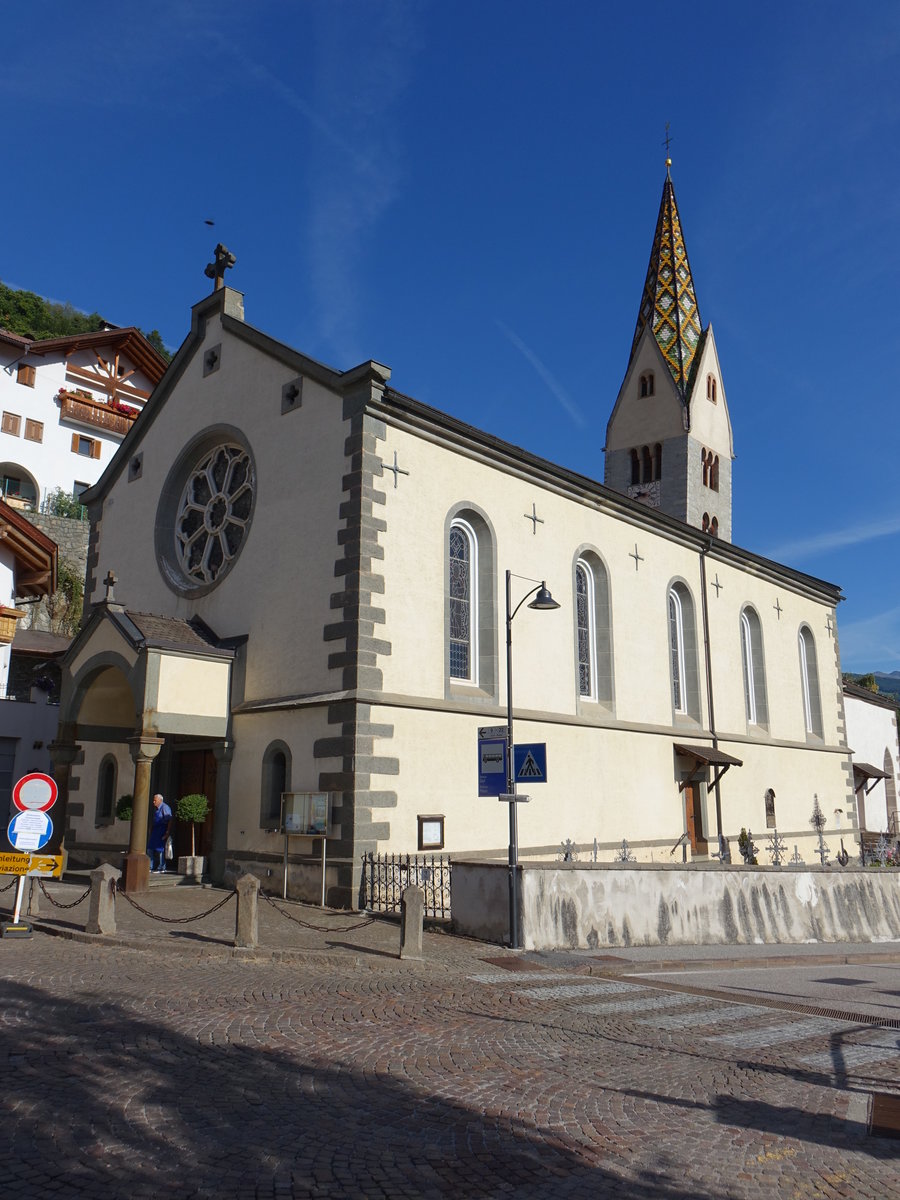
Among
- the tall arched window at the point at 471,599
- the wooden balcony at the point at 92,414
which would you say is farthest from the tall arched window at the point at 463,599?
the wooden balcony at the point at 92,414

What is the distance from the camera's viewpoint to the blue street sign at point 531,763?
1432cm

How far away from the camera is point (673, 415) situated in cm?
4084

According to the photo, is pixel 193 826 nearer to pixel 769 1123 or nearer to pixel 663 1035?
pixel 663 1035

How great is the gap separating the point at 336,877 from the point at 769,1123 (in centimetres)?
1028

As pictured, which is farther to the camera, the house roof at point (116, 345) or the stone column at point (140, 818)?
the house roof at point (116, 345)

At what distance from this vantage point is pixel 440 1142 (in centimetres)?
598

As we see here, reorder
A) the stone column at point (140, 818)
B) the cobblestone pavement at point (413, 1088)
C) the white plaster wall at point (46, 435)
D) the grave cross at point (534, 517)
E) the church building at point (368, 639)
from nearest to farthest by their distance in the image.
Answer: the cobblestone pavement at point (413, 1088)
the stone column at point (140, 818)
the church building at point (368, 639)
the grave cross at point (534, 517)
the white plaster wall at point (46, 435)

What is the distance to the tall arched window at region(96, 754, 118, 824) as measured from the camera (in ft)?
70.3

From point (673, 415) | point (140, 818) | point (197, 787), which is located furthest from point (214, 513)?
point (673, 415)

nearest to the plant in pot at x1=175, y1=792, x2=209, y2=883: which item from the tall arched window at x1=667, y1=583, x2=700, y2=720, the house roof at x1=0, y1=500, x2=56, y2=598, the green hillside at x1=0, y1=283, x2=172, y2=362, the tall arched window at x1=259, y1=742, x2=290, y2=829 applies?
the tall arched window at x1=259, y1=742, x2=290, y2=829

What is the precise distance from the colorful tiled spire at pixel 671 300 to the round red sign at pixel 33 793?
109ft

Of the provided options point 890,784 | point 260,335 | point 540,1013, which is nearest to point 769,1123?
point 540,1013

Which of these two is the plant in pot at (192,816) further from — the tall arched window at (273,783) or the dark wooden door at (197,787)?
the tall arched window at (273,783)

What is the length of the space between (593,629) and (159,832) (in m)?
10.5
